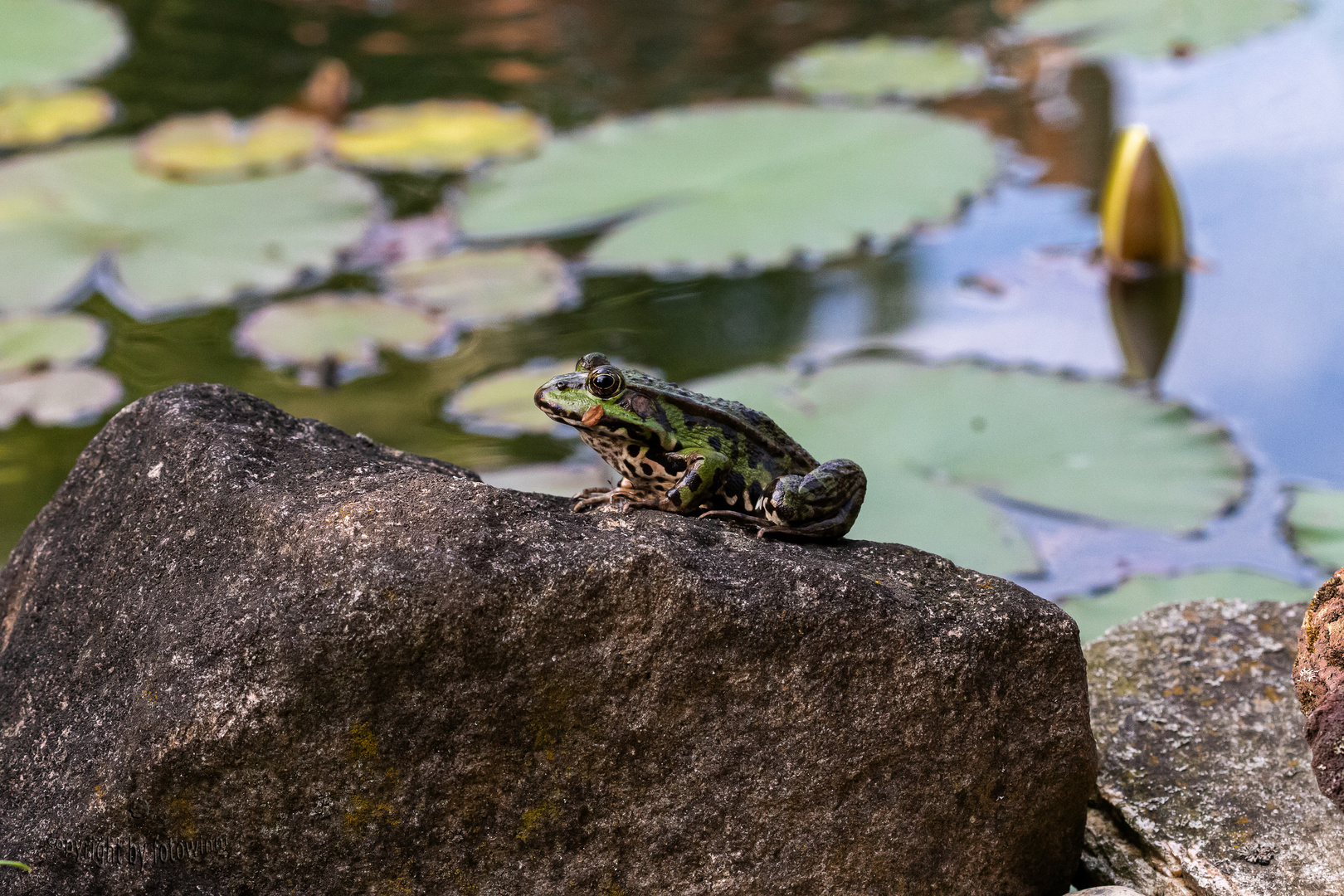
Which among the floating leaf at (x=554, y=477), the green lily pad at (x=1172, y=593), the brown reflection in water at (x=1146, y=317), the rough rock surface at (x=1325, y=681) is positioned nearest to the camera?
the rough rock surface at (x=1325, y=681)

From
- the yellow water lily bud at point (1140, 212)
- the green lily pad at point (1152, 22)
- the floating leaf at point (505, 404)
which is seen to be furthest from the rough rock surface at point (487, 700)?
the green lily pad at point (1152, 22)

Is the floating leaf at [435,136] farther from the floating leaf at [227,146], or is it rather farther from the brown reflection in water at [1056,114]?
the brown reflection in water at [1056,114]

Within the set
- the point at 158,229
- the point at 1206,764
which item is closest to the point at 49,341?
the point at 158,229

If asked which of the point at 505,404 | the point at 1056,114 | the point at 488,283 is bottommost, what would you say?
the point at 505,404

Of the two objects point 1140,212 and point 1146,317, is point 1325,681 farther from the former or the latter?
point 1140,212

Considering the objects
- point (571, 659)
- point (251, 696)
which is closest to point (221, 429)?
point (251, 696)

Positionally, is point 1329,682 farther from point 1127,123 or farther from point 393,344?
point 1127,123
